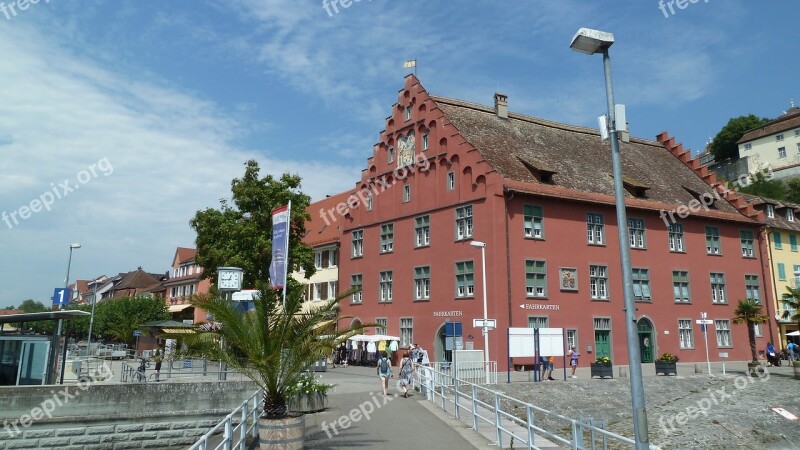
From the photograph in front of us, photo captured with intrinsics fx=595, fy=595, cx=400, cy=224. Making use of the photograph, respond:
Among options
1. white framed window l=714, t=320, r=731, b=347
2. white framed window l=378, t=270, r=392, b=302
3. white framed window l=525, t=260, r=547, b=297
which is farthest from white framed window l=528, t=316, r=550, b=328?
white framed window l=714, t=320, r=731, b=347

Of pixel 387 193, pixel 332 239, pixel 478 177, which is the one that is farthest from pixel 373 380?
pixel 332 239

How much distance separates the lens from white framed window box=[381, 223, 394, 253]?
39.1m

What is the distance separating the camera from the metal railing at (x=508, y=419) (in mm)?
9664

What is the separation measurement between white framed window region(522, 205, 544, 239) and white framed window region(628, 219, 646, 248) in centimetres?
693

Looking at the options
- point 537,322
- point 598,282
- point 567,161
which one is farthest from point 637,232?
point 537,322

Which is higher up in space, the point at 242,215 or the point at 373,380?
the point at 242,215

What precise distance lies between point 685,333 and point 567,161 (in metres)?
13.1

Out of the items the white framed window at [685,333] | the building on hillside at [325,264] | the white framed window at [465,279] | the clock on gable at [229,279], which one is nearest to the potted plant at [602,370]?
the white framed window at [465,279]

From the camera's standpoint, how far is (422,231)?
3703 cm

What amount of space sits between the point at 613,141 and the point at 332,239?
38626mm

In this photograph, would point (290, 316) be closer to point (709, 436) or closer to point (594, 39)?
point (594, 39)

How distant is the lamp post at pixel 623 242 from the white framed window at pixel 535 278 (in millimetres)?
24450

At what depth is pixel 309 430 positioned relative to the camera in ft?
46.6

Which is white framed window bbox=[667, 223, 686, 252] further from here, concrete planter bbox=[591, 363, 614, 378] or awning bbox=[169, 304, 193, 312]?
awning bbox=[169, 304, 193, 312]
